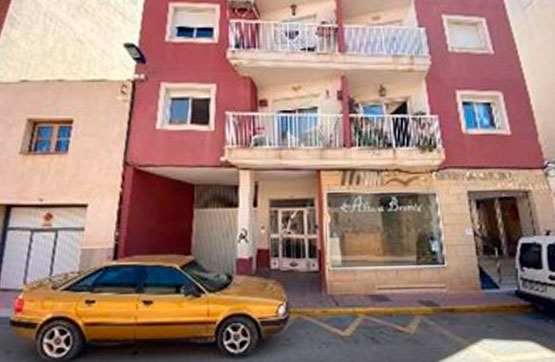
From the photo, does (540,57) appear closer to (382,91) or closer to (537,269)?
(382,91)

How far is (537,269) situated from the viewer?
280 inches

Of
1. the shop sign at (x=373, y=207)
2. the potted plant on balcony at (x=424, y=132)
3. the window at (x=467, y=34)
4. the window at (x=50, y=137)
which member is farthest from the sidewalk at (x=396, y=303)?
the window at (x=467, y=34)

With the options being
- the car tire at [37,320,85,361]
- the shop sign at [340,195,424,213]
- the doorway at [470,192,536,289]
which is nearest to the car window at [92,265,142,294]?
the car tire at [37,320,85,361]

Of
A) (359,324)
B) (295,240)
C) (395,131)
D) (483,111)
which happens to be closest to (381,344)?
(359,324)

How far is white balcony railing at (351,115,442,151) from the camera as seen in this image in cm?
971

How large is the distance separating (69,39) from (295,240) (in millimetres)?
11210

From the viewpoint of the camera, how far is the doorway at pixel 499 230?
34.1 feet

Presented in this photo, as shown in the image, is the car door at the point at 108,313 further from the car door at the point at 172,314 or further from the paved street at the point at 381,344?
the paved street at the point at 381,344

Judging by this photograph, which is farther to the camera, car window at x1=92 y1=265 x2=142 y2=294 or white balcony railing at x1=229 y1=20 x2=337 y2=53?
white balcony railing at x1=229 y1=20 x2=337 y2=53

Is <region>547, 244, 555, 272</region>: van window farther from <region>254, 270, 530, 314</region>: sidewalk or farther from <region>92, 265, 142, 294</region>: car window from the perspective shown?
<region>92, 265, 142, 294</region>: car window

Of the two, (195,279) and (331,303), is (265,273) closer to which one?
(331,303)

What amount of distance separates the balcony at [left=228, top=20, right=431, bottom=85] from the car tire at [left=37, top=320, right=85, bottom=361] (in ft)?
25.9

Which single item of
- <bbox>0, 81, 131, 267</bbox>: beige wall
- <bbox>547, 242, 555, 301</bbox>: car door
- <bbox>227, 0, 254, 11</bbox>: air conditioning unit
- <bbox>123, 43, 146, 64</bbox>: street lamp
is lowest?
<bbox>547, 242, 555, 301</bbox>: car door

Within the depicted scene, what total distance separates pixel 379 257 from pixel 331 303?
97.3 inches
